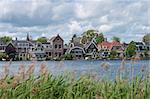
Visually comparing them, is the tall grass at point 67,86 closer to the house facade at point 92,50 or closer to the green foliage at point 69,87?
the green foliage at point 69,87

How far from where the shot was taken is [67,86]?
300 inches

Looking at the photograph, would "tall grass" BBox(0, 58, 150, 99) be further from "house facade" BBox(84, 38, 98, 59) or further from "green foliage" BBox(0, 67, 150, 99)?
"house facade" BBox(84, 38, 98, 59)

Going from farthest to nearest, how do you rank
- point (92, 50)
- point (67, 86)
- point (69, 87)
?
1. point (92, 50)
2. point (67, 86)
3. point (69, 87)

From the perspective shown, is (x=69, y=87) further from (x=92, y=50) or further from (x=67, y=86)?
(x=92, y=50)

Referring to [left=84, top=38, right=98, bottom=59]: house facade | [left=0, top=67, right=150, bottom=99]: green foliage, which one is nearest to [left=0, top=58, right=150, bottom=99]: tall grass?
[left=0, top=67, right=150, bottom=99]: green foliage

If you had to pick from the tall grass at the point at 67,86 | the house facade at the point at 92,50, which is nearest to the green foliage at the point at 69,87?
the tall grass at the point at 67,86

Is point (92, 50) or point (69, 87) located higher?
point (92, 50)

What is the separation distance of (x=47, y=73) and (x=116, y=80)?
131 cm

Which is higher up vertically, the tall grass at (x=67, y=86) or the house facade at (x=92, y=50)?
the house facade at (x=92, y=50)

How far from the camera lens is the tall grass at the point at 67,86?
7.07m

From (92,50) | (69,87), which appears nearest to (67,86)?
(69,87)

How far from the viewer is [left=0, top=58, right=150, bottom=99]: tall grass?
7074 mm

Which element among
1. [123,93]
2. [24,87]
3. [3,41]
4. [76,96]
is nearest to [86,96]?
[76,96]

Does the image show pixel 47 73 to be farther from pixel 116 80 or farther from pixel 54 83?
pixel 116 80
